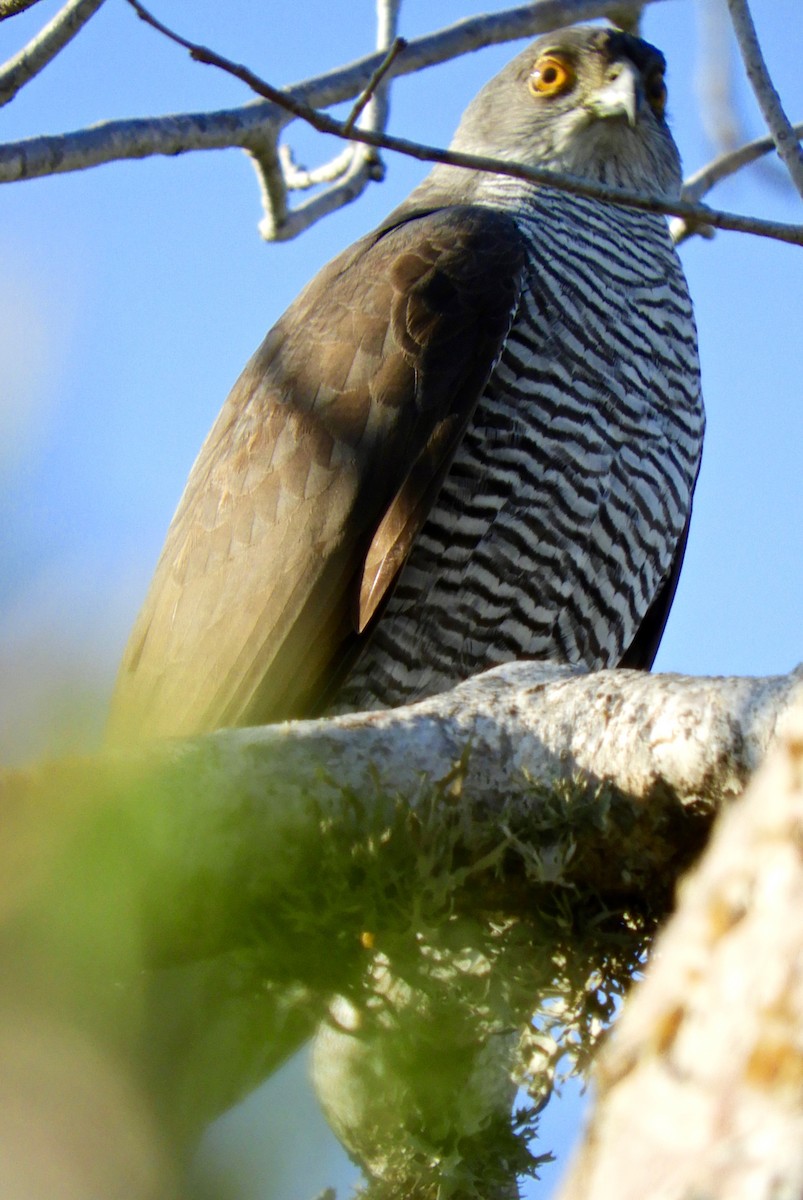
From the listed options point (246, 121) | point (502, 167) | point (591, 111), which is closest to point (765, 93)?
point (502, 167)

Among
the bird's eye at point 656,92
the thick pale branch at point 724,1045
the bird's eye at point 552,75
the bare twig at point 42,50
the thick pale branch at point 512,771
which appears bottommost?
the thick pale branch at point 724,1045

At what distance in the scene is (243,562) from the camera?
12.7 feet

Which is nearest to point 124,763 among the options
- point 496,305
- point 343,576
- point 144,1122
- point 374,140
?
point 144,1122

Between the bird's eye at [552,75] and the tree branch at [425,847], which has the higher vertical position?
the bird's eye at [552,75]

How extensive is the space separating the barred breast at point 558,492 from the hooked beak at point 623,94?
0.71 meters

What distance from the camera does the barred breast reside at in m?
3.89

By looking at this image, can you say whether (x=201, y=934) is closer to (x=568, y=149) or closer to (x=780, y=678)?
(x=780, y=678)

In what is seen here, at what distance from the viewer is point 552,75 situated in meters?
5.27

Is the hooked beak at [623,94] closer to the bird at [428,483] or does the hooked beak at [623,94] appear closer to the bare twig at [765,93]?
the bird at [428,483]

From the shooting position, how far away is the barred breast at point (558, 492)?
3.89m

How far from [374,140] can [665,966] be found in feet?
5.37

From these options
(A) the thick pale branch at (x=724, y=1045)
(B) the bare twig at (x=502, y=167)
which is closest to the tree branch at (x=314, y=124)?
(B) the bare twig at (x=502, y=167)

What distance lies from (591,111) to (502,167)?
3.30 metres

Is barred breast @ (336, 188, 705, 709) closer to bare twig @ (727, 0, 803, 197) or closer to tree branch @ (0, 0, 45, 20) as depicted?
bare twig @ (727, 0, 803, 197)
